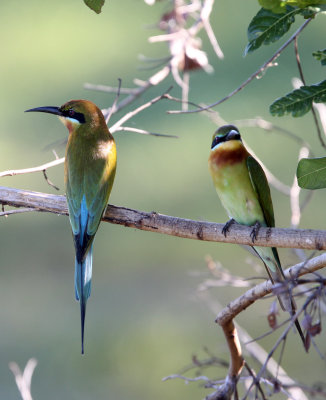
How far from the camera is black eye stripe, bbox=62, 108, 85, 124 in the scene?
7.07ft

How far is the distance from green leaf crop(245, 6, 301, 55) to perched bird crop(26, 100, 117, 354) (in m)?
0.75

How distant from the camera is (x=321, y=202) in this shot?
4777mm

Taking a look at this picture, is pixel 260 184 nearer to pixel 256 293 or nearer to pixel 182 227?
pixel 182 227

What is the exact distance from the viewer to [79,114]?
7.09ft

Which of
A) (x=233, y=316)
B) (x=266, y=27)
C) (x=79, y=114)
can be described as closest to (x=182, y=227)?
(x=233, y=316)

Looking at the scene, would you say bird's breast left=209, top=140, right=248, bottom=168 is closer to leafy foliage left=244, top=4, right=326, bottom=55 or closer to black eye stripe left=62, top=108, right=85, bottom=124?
black eye stripe left=62, top=108, right=85, bottom=124

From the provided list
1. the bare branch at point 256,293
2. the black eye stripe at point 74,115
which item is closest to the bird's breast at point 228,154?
the black eye stripe at point 74,115

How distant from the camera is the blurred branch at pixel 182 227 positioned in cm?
159

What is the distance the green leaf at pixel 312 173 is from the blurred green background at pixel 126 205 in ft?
5.38

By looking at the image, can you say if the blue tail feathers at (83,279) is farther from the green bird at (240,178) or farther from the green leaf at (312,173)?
the green leaf at (312,173)

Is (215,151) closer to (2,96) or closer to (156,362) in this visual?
(156,362)

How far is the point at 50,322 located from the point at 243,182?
96.0 inches

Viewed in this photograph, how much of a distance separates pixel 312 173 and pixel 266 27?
0.31 m

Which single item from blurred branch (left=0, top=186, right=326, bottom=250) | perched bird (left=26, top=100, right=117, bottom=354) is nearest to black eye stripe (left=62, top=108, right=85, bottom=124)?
perched bird (left=26, top=100, right=117, bottom=354)
